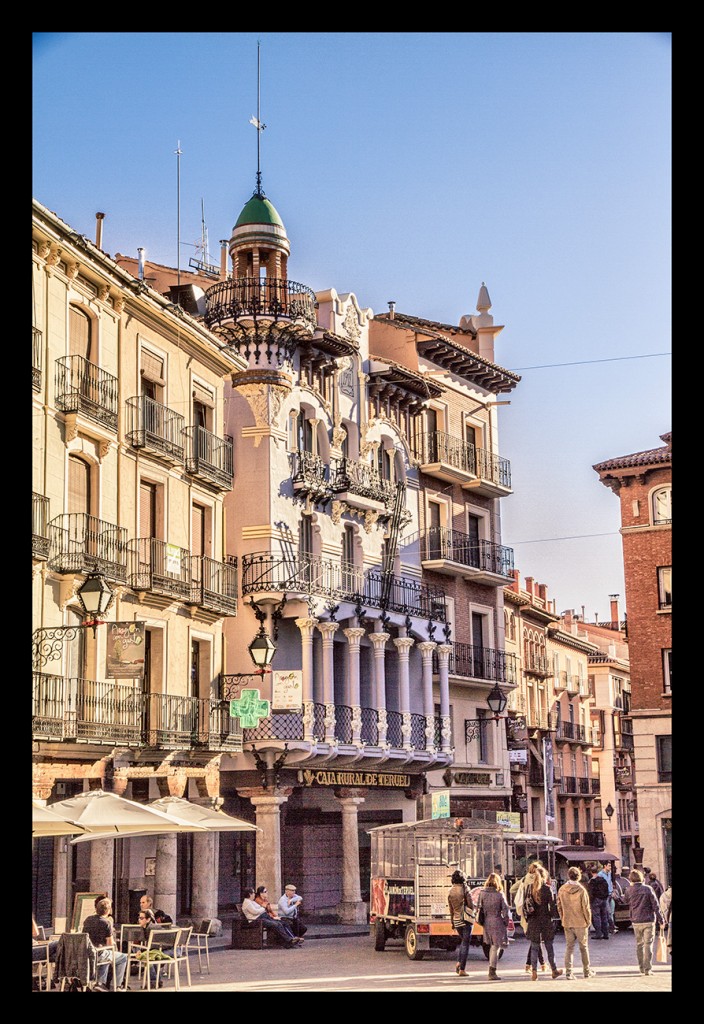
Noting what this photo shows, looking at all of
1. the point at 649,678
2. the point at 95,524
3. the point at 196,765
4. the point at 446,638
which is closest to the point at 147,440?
the point at 95,524

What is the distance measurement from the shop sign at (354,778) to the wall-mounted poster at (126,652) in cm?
1146

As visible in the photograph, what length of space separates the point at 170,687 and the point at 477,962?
10.3 metres

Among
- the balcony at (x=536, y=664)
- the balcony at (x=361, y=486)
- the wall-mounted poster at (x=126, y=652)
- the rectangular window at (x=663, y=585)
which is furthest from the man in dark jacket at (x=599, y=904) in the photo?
the balcony at (x=536, y=664)

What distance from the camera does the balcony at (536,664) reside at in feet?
203

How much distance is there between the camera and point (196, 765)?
32.7m

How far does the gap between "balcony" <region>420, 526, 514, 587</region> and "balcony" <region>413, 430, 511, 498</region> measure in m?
1.67

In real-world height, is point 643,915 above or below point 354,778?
below

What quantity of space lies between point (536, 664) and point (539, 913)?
43273 millimetres

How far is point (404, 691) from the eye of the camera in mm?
40062

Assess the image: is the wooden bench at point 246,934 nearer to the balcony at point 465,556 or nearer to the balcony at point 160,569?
the balcony at point 160,569

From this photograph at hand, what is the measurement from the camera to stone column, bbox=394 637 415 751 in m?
40.0

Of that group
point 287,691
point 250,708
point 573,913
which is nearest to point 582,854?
point 287,691

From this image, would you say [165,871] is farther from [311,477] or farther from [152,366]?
[311,477]

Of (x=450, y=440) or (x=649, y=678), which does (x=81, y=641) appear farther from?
(x=649, y=678)
